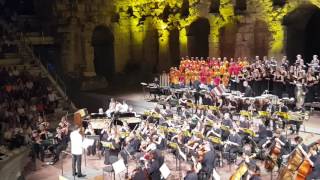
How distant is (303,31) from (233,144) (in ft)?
38.5

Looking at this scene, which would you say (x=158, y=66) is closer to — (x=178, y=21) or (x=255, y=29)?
(x=178, y=21)

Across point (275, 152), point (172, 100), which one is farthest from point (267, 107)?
point (172, 100)

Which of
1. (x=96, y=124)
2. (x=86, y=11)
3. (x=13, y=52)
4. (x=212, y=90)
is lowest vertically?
(x=96, y=124)

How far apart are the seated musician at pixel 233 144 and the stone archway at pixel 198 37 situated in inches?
570

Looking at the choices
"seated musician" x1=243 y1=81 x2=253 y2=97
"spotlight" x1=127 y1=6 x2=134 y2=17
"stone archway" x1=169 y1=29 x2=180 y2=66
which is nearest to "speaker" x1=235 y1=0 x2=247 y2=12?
"stone archway" x1=169 y1=29 x2=180 y2=66

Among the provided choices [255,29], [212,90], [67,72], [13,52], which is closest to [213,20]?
[255,29]

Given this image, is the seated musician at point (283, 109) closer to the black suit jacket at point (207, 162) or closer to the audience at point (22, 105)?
the black suit jacket at point (207, 162)

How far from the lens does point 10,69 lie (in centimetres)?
2347

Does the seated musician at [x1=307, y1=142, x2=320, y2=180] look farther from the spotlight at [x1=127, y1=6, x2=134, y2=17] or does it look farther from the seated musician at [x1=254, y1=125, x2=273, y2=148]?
the spotlight at [x1=127, y1=6, x2=134, y2=17]

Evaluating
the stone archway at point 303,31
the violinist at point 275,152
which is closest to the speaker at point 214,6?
the stone archway at point 303,31

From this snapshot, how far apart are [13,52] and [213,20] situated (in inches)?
464

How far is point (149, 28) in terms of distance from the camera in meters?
30.1

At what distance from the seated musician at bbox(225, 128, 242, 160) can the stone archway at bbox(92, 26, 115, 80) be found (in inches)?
686

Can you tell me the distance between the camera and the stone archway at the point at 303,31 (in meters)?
21.7
